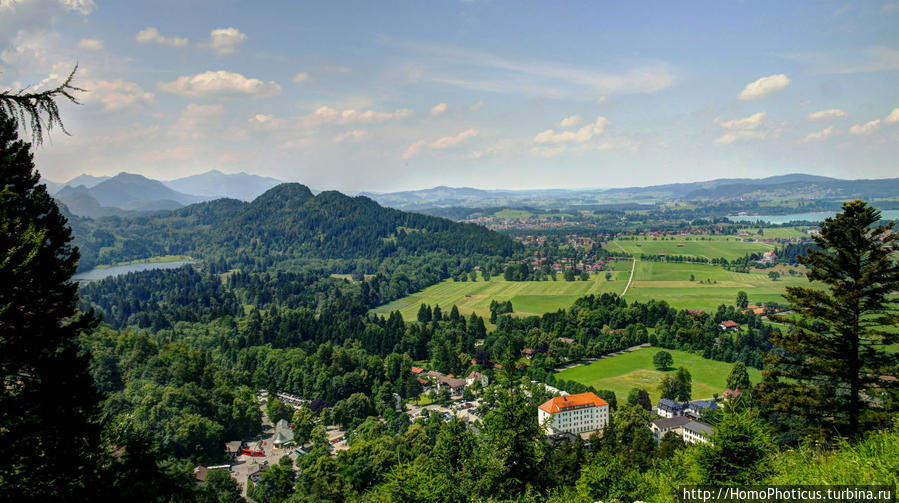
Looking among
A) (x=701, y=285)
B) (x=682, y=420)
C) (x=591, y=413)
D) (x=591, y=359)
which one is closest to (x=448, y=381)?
(x=591, y=413)

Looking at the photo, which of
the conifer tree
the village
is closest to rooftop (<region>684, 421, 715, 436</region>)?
the village

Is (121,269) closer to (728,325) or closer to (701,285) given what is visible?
(701,285)

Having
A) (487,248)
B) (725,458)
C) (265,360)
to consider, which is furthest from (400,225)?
(725,458)

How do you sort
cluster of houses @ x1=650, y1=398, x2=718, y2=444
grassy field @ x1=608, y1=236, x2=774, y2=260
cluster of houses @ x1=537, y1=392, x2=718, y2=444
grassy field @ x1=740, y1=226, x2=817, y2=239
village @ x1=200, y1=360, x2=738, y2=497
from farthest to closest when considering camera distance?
grassy field @ x1=740, y1=226, x2=817, y2=239 < grassy field @ x1=608, y1=236, x2=774, y2=260 < cluster of houses @ x1=537, y1=392, x2=718, y2=444 < cluster of houses @ x1=650, y1=398, x2=718, y2=444 < village @ x1=200, y1=360, x2=738, y2=497

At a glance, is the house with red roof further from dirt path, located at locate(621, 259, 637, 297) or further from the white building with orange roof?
the white building with orange roof

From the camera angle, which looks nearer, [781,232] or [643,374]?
[643,374]

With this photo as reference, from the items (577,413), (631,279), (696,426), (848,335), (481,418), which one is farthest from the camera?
(631,279)

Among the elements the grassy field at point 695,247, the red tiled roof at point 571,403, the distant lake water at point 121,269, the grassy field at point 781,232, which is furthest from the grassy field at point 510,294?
the distant lake water at point 121,269
